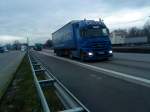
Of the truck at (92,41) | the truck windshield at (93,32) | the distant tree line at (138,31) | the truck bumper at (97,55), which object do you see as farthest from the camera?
the distant tree line at (138,31)

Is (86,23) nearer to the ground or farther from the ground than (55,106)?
farther from the ground

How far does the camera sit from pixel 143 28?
522 ft

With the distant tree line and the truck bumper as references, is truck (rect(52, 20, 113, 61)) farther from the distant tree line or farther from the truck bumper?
the distant tree line

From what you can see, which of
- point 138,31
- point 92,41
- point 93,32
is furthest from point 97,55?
point 138,31

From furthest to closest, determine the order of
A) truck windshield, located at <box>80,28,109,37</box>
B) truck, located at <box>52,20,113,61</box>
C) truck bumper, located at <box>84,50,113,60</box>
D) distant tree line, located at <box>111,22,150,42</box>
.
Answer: distant tree line, located at <box>111,22,150,42</box> → truck windshield, located at <box>80,28,109,37</box> → truck, located at <box>52,20,113,61</box> → truck bumper, located at <box>84,50,113,60</box>

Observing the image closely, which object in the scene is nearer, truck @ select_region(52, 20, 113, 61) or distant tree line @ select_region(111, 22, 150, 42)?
truck @ select_region(52, 20, 113, 61)

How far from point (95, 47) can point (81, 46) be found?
4.62 ft

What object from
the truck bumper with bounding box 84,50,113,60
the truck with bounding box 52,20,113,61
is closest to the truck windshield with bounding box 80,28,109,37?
the truck with bounding box 52,20,113,61

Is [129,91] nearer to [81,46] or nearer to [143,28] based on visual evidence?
[81,46]

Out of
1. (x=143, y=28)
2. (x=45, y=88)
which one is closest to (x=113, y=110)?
(x=45, y=88)

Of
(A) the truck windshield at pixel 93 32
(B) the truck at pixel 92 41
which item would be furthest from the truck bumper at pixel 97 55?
(A) the truck windshield at pixel 93 32

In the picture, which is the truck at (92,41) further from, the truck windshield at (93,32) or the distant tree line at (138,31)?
the distant tree line at (138,31)

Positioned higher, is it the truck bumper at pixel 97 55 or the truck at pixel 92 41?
the truck at pixel 92 41

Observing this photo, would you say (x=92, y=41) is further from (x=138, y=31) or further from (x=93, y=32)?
(x=138, y=31)
